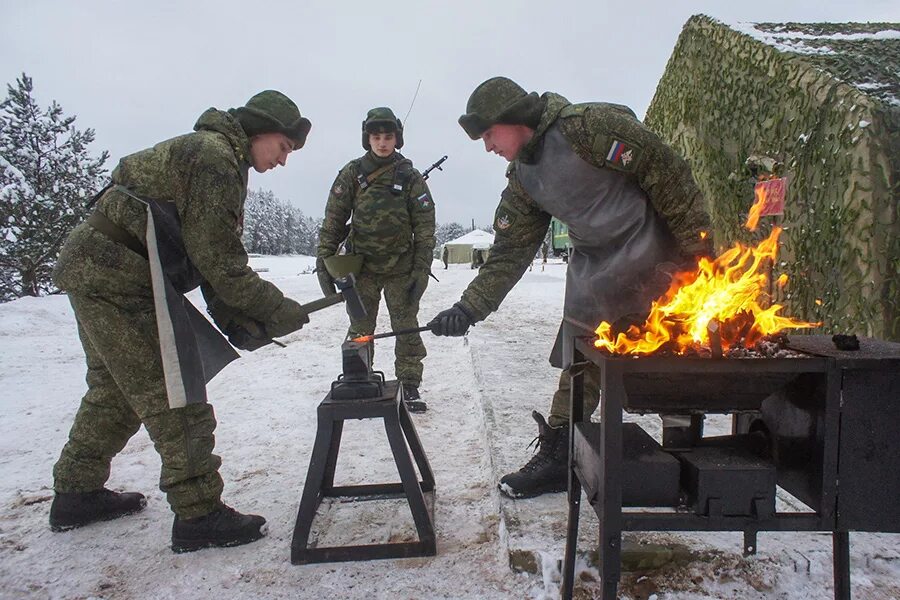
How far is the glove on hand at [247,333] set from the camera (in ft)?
9.06

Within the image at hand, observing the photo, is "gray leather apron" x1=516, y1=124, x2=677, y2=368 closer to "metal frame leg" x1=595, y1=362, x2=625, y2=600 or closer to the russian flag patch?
the russian flag patch

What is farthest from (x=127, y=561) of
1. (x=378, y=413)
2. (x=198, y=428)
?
(x=378, y=413)

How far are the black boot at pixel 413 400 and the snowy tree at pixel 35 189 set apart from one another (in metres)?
10.6

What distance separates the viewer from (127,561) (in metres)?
2.56

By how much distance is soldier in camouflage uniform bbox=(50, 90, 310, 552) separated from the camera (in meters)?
2.47

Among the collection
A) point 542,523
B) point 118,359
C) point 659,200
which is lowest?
point 542,523

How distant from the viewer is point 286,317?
268 centimetres

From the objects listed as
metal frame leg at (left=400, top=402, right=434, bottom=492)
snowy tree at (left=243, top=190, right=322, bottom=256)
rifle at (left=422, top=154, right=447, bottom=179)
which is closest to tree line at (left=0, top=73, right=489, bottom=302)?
rifle at (left=422, top=154, right=447, bottom=179)

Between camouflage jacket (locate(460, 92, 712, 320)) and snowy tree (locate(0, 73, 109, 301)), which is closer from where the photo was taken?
camouflage jacket (locate(460, 92, 712, 320))

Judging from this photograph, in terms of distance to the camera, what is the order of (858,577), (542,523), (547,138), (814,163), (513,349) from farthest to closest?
(513,349) → (814,163) → (547,138) → (542,523) → (858,577)

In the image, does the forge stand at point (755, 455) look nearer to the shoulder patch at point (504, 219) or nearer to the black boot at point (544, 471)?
the black boot at point (544, 471)

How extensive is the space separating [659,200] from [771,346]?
0.91m

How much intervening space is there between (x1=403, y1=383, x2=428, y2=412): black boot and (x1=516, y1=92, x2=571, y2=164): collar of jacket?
235 centimetres

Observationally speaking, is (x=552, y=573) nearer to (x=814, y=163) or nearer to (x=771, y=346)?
(x=771, y=346)
